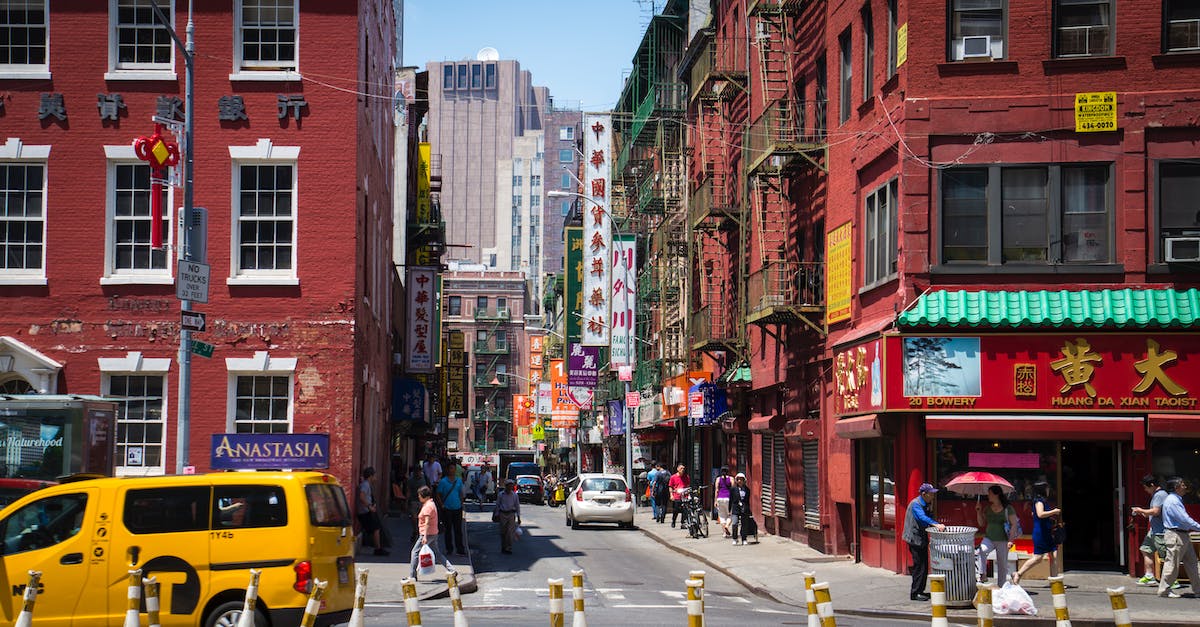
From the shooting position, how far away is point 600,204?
49.5m

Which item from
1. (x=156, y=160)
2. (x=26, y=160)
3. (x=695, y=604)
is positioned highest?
(x=26, y=160)

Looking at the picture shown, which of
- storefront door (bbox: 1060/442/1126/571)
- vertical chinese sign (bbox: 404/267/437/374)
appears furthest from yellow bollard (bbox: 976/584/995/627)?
vertical chinese sign (bbox: 404/267/437/374)

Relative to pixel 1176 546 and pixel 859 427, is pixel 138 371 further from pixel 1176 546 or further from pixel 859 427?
pixel 1176 546

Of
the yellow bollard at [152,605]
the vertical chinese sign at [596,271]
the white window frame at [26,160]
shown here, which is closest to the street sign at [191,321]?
the white window frame at [26,160]

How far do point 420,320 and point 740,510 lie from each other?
48.0 feet

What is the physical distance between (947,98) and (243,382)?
45.6 feet

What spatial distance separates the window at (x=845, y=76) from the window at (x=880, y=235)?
297cm

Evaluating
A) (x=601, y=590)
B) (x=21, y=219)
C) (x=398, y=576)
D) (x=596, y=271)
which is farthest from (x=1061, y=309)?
(x=596, y=271)

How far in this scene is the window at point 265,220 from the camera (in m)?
26.2

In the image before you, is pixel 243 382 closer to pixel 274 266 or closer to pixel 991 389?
pixel 274 266

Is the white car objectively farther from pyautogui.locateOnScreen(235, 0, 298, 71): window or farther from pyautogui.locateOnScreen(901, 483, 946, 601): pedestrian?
pyautogui.locateOnScreen(901, 483, 946, 601): pedestrian

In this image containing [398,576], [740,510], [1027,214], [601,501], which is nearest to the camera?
[1027,214]

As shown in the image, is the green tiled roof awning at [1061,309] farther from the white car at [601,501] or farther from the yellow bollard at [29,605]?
the white car at [601,501]

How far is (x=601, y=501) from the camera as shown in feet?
130
